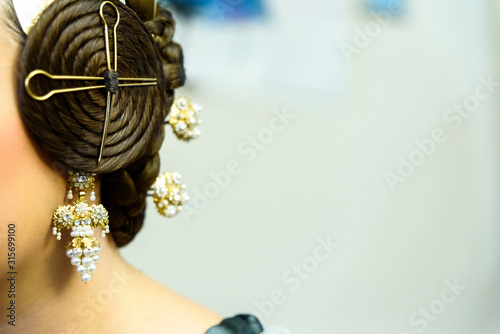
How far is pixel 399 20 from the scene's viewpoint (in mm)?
1883

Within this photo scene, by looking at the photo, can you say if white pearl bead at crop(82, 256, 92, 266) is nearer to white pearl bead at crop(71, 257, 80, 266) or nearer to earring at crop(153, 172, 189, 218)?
white pearl bead at crop(71, 257, 80, 266)

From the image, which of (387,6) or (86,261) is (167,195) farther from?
(387,6)

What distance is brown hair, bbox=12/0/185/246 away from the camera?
0.93 meters

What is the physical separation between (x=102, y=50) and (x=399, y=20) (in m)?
1.20

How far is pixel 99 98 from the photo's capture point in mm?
970

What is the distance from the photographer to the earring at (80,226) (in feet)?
3.21

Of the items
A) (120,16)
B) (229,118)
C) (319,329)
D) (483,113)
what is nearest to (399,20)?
(483,113)

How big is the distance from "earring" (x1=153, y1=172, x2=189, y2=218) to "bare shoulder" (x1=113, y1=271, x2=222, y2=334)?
142 mm

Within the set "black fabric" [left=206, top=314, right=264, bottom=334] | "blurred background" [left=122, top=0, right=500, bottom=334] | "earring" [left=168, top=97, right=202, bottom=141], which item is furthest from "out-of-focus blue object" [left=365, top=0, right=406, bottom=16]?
"black fabric" [left=206, top=314, right=264, bottom=334]

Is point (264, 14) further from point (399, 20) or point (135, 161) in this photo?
point (135, 161)

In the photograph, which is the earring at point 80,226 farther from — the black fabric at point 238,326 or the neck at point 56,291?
the black fabric at point 238,326

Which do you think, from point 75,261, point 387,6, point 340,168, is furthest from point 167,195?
point 387,6

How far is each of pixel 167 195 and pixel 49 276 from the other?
28 centimetres

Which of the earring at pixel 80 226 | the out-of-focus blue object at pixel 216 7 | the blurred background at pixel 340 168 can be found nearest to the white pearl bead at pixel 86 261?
the earring at pixel 80 226
